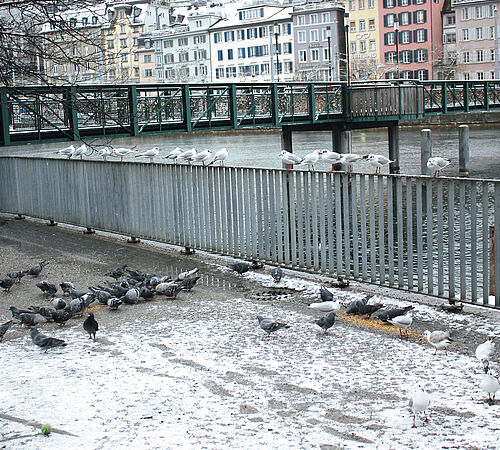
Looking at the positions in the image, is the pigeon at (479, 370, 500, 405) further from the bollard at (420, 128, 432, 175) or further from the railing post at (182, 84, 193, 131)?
the bollard at (420, 128, 432, 175)

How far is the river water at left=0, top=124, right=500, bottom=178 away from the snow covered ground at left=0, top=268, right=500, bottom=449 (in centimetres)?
2604

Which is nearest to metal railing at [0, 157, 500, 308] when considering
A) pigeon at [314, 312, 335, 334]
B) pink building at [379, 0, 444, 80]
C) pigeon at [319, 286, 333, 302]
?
pigeon at [319, 286, 333, 302]

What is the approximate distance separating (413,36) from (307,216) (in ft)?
291

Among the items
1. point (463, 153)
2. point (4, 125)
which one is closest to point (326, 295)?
point (4, 125)

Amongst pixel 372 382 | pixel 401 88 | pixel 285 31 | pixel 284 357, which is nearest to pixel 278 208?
pixel 284 357

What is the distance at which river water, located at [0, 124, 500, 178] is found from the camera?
40312mm

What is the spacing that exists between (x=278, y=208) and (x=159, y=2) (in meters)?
123

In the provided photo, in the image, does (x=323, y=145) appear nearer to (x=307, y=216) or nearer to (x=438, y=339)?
(x=307, y=216)

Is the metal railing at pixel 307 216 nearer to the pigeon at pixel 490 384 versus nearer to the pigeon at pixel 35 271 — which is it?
the pigeon at pixel 35 271

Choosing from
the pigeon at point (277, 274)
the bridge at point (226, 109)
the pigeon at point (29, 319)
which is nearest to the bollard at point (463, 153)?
the bridge at point (226, 109)

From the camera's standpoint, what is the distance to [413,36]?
94188 mm

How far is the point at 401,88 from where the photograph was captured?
38.0 meters

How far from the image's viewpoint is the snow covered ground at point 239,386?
531 cm

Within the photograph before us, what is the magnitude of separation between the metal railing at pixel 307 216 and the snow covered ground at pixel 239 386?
65 centimetres
